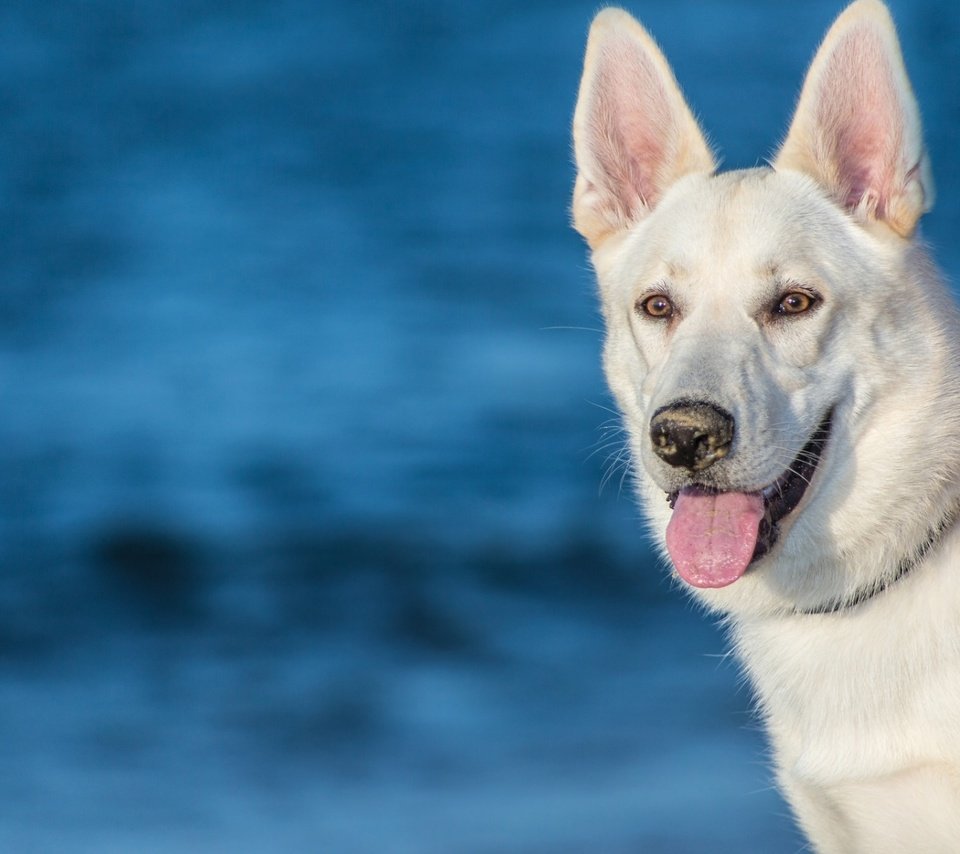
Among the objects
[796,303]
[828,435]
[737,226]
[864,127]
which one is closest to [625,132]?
[737,226]

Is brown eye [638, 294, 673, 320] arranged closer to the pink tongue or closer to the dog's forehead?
the dog's forehead

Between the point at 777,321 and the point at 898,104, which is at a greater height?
the point at 898,104

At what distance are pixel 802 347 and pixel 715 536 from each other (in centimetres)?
63

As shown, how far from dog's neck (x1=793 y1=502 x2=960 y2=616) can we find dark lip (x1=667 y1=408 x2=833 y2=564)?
1.05 ft

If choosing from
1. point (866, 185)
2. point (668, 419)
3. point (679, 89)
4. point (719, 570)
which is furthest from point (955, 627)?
point (679, 89)

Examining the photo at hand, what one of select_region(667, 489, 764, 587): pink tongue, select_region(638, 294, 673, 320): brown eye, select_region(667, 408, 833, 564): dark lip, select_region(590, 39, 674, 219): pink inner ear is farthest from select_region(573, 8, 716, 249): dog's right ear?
select_region(667, 489, 764, 587): pink tongue

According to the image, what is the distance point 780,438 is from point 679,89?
1.39 metres

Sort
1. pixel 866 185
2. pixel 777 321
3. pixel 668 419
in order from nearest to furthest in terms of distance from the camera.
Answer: pixel 668 419, pixel 777 321, pixel 866 185

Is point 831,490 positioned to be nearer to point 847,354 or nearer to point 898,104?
point 847,354

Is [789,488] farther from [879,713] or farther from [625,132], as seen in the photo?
[625,132]

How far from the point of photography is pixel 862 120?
460cm

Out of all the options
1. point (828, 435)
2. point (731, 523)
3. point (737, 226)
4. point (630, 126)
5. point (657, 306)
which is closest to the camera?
point (731, 523)

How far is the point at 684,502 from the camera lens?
4398 millimetres

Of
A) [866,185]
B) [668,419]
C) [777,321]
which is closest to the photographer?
[668,419]
